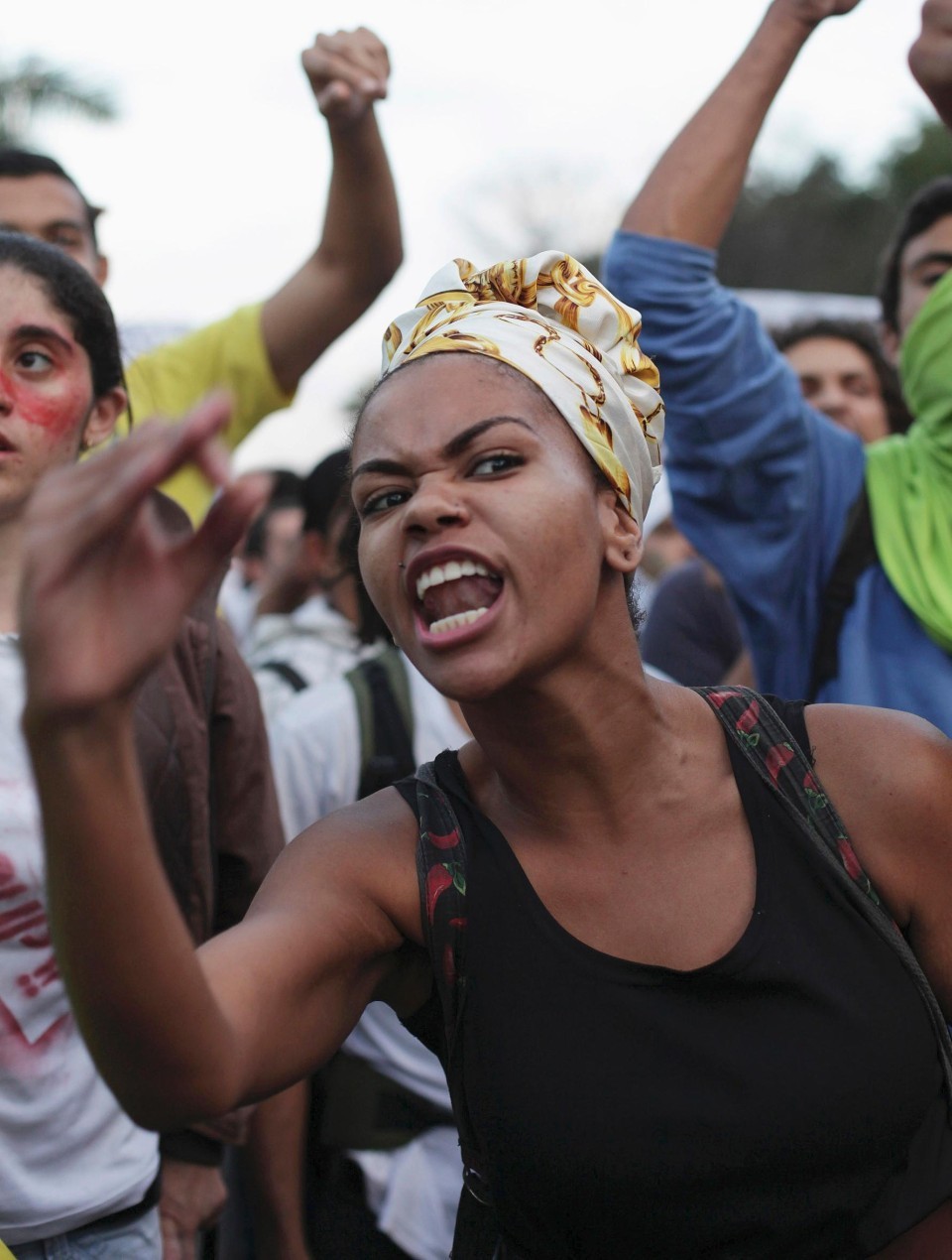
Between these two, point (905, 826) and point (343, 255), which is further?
point (343, 255)

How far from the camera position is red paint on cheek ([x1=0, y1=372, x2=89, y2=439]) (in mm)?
2510

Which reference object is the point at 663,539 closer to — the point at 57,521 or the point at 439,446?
the point at 439,446

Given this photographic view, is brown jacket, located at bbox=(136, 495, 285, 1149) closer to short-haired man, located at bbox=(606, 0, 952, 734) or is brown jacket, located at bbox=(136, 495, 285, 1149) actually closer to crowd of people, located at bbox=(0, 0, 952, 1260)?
crowd of people, located at bbox=(0, 0, 952, 1260)

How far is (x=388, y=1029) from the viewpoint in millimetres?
3227

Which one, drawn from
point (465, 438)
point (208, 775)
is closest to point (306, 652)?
point (208, 775)

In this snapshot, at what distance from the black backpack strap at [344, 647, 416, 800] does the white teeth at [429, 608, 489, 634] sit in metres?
1.41

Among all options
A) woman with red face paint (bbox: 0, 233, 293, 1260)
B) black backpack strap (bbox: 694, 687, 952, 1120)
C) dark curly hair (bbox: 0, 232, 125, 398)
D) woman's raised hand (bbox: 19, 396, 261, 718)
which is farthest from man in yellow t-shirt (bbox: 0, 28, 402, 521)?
woman's raised hand (bbox: 19, 396, 261, 718)

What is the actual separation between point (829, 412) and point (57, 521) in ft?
12.4

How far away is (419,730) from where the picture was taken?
3.38 meters

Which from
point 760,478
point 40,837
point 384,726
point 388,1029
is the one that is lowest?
point 388,1029

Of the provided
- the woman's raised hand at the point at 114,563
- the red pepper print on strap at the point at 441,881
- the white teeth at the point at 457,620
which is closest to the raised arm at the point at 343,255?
the white teeth at the point at 457,620

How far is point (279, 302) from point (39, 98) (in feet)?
47.2

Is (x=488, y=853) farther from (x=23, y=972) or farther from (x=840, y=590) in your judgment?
(x=840, y=590)

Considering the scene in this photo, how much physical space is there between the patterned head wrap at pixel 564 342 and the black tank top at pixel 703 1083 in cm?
66
